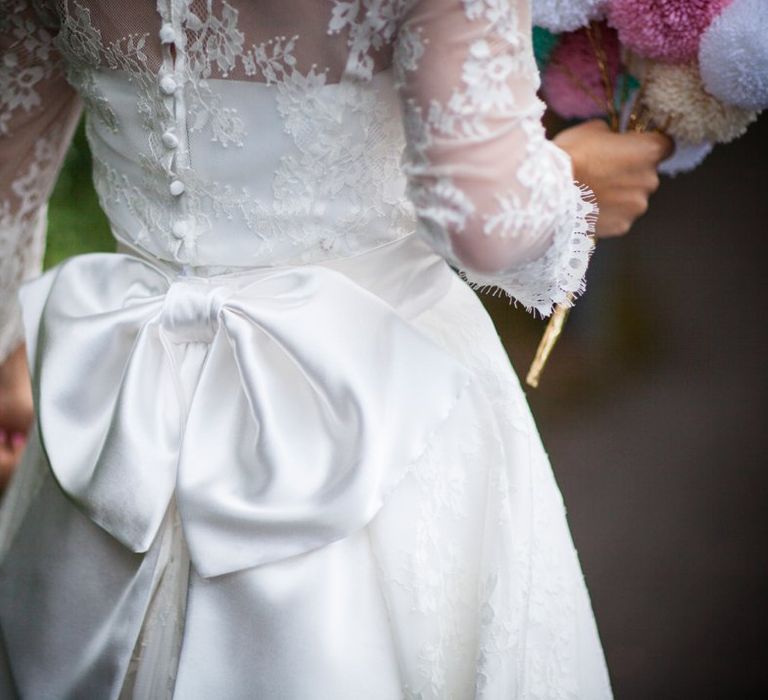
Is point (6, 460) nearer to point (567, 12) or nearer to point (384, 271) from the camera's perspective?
point (384, 271)

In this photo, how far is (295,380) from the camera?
818 millimetres

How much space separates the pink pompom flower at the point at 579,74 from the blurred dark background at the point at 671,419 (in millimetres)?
1045

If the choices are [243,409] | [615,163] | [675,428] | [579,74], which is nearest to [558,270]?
[243,409]

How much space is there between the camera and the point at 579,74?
1.26 metres

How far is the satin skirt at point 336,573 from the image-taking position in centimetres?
79

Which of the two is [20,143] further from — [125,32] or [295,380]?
[295,380]

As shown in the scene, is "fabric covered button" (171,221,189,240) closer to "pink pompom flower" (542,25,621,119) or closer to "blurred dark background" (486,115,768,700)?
"pink pompom flower" (542,25,621,119)

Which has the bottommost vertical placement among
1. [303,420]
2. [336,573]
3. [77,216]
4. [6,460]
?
[6,460]

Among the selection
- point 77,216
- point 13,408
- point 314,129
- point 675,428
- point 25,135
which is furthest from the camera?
point 675,428

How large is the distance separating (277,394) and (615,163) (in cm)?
59

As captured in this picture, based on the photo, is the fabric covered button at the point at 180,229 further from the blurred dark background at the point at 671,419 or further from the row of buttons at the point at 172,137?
the blurred dark background at the point at 671,419

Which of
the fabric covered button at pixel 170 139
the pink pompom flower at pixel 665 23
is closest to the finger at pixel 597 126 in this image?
the pink pompom flower at pixel 665 23

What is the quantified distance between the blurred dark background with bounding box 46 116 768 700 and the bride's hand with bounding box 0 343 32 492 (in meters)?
0.44

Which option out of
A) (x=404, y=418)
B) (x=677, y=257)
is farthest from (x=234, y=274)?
(x=677, y=257)
